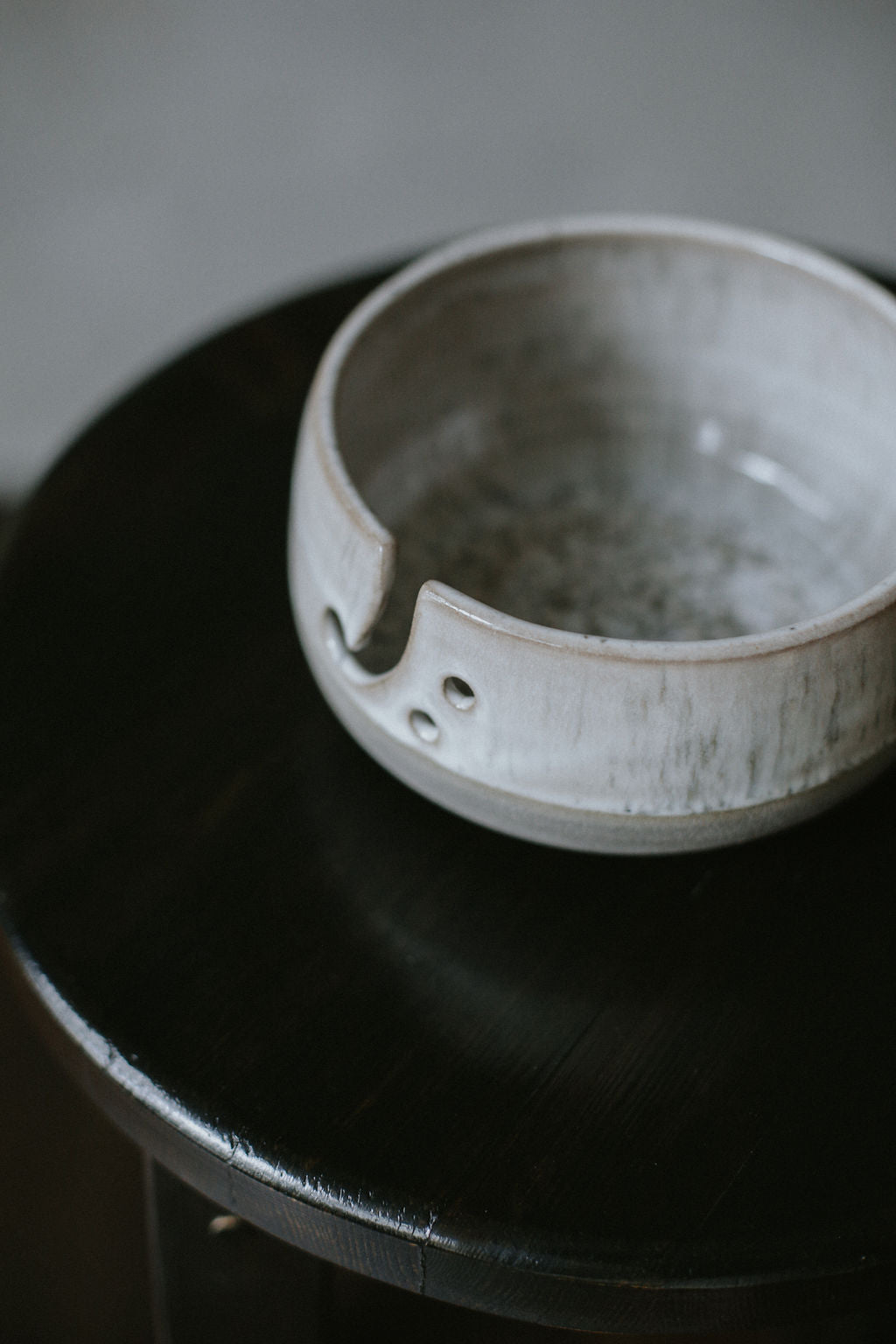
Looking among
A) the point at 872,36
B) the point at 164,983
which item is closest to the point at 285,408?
the point at 164,983

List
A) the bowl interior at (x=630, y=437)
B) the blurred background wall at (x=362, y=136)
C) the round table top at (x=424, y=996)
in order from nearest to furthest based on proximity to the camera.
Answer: the round table top at (x=424, y=996)
the bowl interior at (x=630, y=437)
the blurred background wall at (x=362, y=136)

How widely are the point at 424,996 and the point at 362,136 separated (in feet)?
4.51

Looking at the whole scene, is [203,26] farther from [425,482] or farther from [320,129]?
[425,482]

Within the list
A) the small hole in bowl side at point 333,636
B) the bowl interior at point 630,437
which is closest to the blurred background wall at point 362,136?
the bowl interior at point 630,437

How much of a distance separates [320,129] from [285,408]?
103cm

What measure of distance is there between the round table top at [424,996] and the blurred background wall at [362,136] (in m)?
0.97

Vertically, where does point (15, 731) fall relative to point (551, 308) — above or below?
below

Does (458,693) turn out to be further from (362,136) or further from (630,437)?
(362,136)

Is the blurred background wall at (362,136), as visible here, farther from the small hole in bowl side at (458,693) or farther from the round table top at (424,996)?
the small hole in bowl side at (458,693)

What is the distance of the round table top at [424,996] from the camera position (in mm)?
405

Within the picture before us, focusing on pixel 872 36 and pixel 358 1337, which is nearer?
pixel 358 1337

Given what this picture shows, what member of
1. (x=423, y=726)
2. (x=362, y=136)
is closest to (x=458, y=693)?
(x=423, y=726)

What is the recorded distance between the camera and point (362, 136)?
62.4 inches

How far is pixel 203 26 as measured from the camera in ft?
5.44
